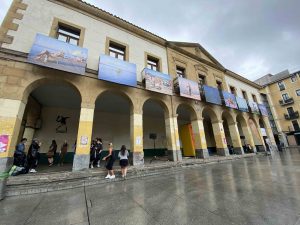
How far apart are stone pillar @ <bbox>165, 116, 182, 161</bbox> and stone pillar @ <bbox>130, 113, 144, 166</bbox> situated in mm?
2576

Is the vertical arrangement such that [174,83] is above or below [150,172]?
above

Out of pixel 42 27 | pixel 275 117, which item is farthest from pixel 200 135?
pixel 275 117

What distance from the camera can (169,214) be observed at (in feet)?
10.3

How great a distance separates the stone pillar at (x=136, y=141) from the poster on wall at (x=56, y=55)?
13.7ft

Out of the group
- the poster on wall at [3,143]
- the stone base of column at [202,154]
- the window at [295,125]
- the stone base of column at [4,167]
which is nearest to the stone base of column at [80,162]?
the stone base of column at [4,167]

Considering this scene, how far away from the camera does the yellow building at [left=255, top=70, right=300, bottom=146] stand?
27.2 m

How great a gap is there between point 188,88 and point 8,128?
11344 mm

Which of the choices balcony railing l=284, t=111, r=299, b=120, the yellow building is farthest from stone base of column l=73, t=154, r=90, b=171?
balcony railing l=284, t=111, r=299, b=120

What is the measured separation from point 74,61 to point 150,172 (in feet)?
23.9

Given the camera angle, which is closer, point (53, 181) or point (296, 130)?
point (53, 181)

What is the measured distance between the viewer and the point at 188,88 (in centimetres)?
1183

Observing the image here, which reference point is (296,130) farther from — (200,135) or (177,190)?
(177,190)

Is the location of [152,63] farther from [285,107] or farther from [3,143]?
[285,107]

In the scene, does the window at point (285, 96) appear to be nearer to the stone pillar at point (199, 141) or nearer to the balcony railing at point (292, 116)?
the balcony railing at point (292, 116)
